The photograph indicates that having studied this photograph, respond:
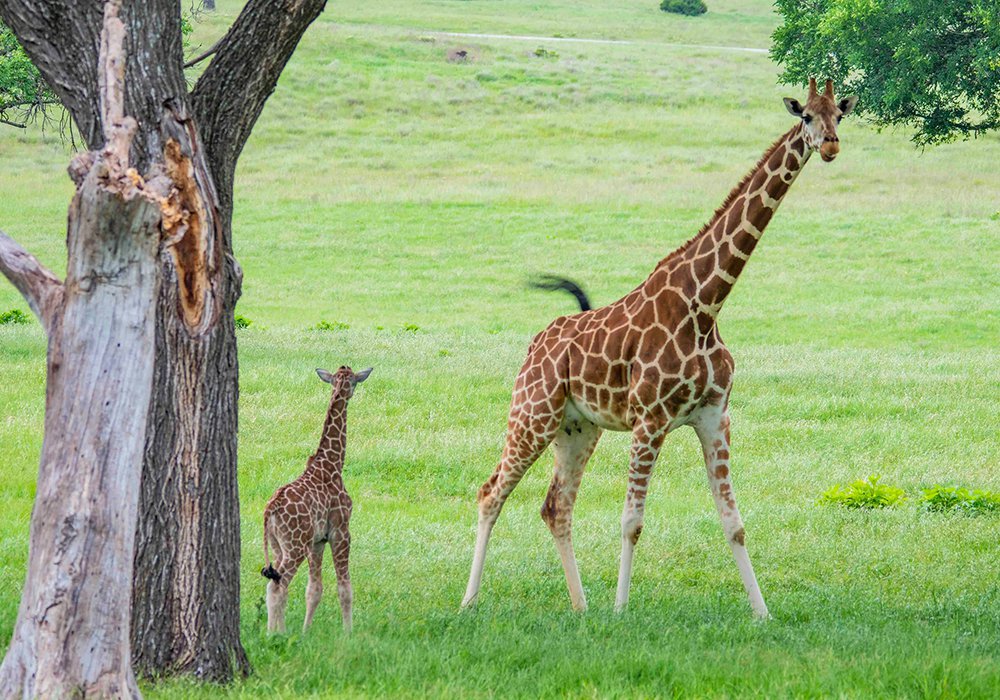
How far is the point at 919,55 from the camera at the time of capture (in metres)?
20.0

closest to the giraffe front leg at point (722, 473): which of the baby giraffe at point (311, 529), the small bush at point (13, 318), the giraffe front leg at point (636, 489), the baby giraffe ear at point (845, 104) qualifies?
the giraffe front leg at point (636, 489)

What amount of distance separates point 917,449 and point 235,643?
10.7 meters

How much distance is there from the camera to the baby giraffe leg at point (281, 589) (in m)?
7.75

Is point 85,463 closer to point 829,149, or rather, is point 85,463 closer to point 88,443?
point 88,443

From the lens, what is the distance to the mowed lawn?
7.21m

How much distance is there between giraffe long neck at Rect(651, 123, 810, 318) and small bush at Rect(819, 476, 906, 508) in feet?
14.5

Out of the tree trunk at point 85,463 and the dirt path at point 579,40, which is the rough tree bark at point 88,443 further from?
the dirt path at point 579,40

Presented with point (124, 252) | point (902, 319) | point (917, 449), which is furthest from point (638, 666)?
point (902, 319)

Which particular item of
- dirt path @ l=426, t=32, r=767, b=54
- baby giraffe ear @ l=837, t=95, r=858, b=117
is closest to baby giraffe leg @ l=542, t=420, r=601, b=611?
baby giraffe ear @ l=837, t=95, r=858, b=117

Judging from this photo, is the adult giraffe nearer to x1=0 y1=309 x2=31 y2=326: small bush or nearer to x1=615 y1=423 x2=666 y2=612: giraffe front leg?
x1=615 y1=423 x2=666 y2=612: giraffe front leg

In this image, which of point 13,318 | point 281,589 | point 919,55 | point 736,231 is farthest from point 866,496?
point 13,318

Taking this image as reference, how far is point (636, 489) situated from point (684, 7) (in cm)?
8916

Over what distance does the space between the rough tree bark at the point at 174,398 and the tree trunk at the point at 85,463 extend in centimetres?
111

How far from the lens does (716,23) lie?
295 ft
